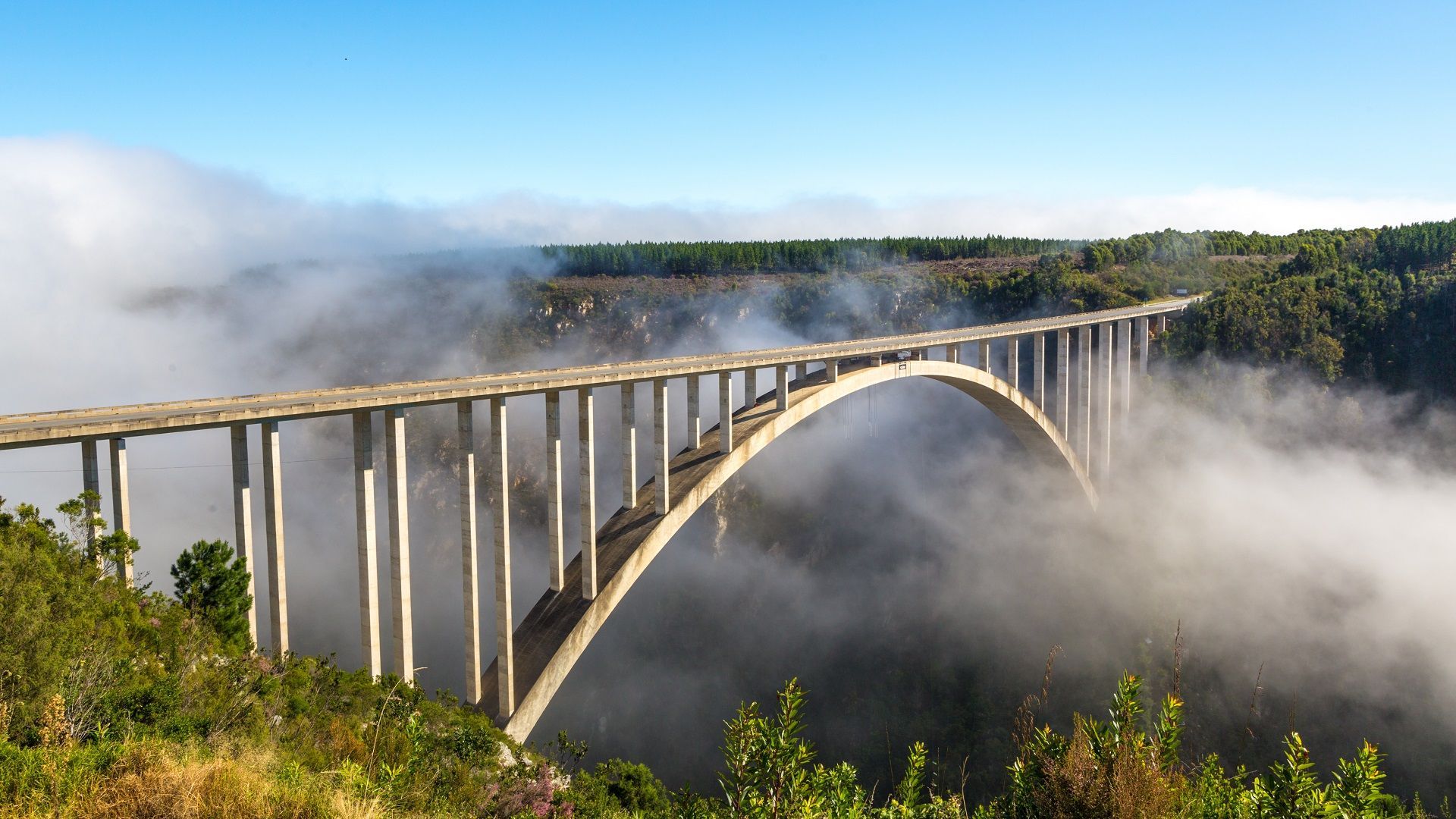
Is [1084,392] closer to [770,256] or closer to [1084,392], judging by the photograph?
[1084,392]

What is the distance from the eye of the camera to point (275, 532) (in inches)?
658

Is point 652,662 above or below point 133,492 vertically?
below

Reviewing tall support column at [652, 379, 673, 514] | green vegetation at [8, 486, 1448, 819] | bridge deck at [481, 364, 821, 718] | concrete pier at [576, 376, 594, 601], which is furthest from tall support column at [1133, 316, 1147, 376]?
green vegetation at [8, 486, 1448, 819]

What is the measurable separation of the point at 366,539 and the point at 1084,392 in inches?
1534

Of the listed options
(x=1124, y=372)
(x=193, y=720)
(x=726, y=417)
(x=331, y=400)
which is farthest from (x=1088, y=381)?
(x=193, y=720)

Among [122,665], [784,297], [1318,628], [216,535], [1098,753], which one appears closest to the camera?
[1098,753]

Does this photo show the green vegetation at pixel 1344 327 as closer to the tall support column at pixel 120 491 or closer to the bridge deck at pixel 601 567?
the bridge deck at pixel 601 567

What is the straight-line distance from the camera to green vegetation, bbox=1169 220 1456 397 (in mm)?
55969

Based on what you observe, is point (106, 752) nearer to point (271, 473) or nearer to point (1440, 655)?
point (271, 473)

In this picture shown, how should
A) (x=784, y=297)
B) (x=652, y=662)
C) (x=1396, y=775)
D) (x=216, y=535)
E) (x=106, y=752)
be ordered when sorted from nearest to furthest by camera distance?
(x=106, y=752) → (x=1396, y=775) → (x=216, y=535) → (x=652, y=662) → (x=784, y=297)

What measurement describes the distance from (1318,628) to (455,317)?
8450cm

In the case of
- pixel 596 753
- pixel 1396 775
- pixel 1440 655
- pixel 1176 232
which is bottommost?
pixel 596 753

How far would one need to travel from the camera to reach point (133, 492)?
221 feet

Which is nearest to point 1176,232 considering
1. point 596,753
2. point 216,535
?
point 596,753
